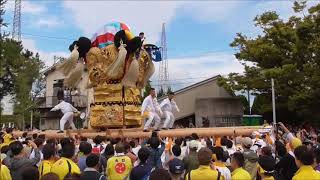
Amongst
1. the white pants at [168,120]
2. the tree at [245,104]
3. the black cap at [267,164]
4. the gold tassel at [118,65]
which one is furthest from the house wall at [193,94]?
the black cap at [267,164]

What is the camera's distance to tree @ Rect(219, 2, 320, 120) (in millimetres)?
21578

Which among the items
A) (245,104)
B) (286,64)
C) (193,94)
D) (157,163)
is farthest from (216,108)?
(157,163)

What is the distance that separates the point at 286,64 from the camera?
73.7 feet

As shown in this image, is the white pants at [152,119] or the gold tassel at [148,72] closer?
the white pants at [152,119]

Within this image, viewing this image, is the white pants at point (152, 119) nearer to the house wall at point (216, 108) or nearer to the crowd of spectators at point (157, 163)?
the crowd of spectators at point (157, 163)

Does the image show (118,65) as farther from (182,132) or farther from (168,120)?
(182,132)

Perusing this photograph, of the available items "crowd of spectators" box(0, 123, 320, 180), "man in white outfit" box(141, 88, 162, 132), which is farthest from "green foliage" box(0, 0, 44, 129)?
A: "crowd of spectators" box(0, 123, 320, 180)

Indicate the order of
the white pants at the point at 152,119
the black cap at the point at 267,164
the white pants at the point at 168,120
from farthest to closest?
the white pants at the point at 168,120 → the white pants at the point at 152,119 → the black cap at the point at 267,164

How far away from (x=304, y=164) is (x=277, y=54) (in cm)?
1831

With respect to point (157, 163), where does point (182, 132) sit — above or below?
above

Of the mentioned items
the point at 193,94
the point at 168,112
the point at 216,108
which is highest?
the point at 193,94

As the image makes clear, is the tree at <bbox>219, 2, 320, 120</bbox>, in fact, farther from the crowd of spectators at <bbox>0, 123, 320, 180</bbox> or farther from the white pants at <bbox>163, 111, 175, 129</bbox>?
the crowd of spectators at <bbox>0, 123, 320, 180</bbox>

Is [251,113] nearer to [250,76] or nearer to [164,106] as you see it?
[250,76]

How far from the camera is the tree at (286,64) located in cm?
2158
